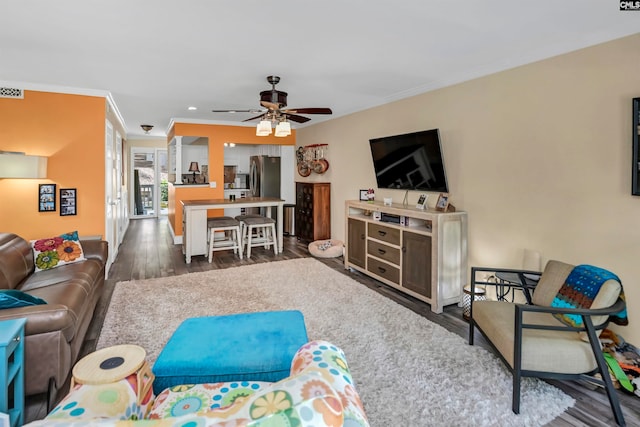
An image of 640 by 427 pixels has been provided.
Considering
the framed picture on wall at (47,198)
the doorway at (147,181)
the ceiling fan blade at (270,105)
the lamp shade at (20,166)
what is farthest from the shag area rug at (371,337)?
the doorway at (147,181)

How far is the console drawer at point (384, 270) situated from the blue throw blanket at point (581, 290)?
181cm

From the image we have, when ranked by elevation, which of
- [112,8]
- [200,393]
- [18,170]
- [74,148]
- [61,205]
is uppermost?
[112,8]

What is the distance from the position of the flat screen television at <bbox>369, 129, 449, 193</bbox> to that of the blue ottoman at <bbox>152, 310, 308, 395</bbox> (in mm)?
2678

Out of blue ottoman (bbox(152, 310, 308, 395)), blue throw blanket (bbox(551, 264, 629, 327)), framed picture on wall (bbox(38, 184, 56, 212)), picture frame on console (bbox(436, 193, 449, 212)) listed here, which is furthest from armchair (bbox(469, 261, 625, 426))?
framed picture on wall (bbox(38, 184, 56, 212))

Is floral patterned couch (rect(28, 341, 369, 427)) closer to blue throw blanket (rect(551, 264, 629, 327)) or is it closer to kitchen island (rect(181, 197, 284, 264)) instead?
blue throw blanket (rect(551, 264, 629, 327))

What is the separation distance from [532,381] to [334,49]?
291 centimetres

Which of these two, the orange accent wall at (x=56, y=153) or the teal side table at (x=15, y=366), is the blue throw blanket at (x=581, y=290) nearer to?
the teal side table at (x=15, y=366)

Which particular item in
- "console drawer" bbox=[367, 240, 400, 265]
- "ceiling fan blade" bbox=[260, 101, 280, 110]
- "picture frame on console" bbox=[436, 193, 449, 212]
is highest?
"ceiling fan blade" bbox=[260, 101, 280, 110]

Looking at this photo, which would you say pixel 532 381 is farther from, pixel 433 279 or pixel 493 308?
pixel 433 279

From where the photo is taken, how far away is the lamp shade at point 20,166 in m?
3.59

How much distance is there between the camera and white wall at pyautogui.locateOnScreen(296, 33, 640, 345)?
2541 millimetres

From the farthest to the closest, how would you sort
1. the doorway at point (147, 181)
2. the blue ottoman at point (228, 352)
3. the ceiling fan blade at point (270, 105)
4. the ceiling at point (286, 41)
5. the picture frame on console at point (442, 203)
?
the doorway at point (147, 181) → the picture frame on console at point (442, 203) → the ceiling fan blade at point (270, 105) → the ceiling at point (286, 41) → the blue ottoman at point (228, 352)

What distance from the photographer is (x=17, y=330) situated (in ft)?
5.87

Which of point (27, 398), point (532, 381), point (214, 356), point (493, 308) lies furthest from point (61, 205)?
point (532, 381)
